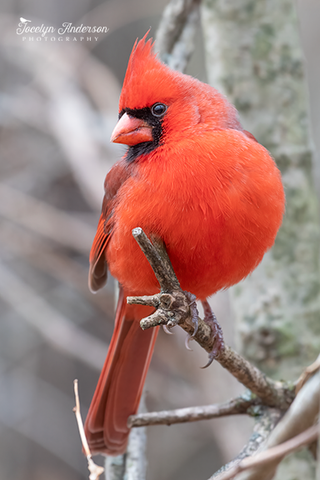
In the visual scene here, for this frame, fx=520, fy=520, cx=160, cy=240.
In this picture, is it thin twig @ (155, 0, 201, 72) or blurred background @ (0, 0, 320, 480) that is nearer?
thin twig @ (155, 0, 201, 72)

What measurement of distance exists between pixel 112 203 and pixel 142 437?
98 cm

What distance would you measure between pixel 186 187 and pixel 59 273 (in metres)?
1.99

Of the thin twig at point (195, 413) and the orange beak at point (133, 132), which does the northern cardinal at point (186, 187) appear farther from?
the thin twig at point (195, 413)

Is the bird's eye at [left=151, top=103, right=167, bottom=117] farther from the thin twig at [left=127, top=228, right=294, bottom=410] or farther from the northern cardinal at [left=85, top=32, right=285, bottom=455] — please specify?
the thin twig at [left=127, top=228, right=294, bottom=410]

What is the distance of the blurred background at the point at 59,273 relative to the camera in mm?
3172

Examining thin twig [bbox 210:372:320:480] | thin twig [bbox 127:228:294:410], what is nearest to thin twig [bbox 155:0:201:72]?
thin twig [bbox 127:228:294:410]

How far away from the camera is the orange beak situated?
5.68 feet

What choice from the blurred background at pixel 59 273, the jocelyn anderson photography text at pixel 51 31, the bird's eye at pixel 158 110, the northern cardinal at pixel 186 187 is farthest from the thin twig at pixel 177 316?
the jocelyn anderson photography text at pixel 51 31

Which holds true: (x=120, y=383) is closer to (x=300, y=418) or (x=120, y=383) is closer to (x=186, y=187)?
(x=186, y=187)

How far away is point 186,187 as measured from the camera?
1.53 metres

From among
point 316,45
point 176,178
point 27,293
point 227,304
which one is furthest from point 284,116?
point 316,45

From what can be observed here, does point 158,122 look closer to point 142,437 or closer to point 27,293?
point 142,437

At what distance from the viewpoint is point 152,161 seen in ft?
5.39

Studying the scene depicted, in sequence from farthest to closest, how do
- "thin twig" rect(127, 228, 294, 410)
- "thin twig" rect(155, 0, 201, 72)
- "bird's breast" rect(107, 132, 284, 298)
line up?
"thin twig" rect(155, 0, 201, 72) < "bird's breast" rect(107, 132, 284, 298) < "thin twig" rect(127, 228, 294, 410)
